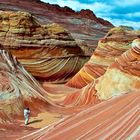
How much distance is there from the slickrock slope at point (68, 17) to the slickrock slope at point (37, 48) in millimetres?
30209

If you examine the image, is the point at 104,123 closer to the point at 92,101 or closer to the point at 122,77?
the point at 122,77

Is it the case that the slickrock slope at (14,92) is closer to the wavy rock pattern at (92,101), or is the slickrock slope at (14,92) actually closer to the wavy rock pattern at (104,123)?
the wavy rock pattern at (92,101)

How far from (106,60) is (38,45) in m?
6.77

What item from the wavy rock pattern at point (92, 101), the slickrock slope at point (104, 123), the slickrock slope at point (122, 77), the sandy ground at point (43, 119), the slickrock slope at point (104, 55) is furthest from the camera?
the slickrock slope at point (104, 55)

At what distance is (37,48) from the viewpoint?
98.5ft

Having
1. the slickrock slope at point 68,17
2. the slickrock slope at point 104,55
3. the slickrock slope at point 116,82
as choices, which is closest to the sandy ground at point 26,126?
the slickrock slope at point 116,82

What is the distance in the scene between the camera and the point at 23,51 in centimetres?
2961

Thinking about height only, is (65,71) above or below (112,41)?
below

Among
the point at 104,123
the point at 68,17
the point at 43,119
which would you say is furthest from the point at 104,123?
the point at 68,17

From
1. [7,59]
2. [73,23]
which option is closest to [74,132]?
[7,59]

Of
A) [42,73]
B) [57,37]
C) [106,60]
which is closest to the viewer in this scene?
[106,60]

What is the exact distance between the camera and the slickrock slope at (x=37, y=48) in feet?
96.3

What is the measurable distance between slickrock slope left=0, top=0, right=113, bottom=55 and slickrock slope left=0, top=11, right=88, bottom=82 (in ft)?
99.1

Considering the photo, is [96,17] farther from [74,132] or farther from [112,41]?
[74,132]
